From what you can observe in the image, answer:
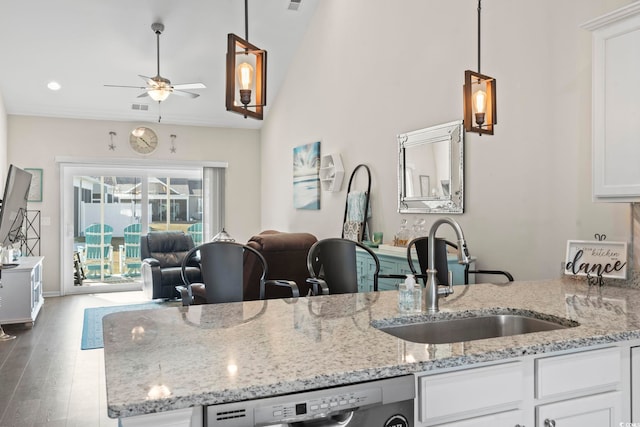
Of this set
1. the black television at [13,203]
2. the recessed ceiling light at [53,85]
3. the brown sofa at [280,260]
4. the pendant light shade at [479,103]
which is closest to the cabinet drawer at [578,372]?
the pendant light shade at [479,103]

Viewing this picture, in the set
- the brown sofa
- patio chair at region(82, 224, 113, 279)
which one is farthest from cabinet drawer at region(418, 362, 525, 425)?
patio chair at region(82, 224, 113, 279)

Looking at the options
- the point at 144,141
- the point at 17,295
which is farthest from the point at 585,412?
the point at 144,141

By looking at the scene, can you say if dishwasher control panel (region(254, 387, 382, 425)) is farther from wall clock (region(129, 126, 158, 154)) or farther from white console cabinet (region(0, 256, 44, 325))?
wall clock (region(129, 126, 158, 154))

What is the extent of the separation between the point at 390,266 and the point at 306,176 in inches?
119

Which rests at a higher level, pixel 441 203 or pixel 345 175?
pixel 345 175

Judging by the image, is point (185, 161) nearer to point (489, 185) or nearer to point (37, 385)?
point (37, 385)

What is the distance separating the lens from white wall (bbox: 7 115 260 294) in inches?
292

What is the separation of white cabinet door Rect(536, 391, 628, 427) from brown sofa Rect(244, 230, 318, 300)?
3.11 meters

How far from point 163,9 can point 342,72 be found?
7.30ft

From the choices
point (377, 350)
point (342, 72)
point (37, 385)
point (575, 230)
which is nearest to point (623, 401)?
point (377, 350)

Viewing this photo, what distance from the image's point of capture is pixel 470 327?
1864 millimetres

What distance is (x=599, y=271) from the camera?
8.31ft

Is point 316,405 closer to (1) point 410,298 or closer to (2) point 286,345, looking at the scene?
(2) point 286,345

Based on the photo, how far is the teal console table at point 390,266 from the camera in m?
3.55
